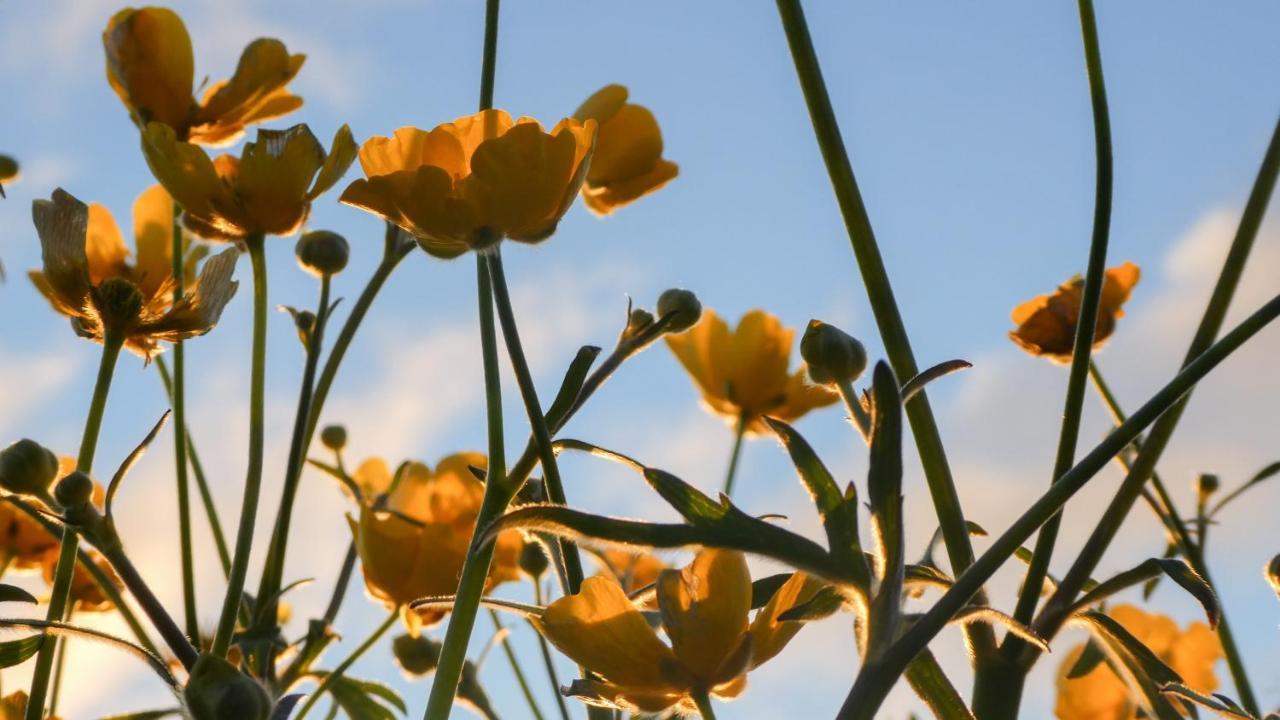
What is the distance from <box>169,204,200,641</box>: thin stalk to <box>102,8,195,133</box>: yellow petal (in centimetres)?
9

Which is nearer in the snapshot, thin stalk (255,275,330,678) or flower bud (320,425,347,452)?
thin stalk (255,275,330,678)

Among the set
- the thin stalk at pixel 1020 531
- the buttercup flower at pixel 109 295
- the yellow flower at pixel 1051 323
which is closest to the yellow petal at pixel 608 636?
the thin stalk at pixel 1020 531

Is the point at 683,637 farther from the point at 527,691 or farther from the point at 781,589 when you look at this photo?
the point at 527,691

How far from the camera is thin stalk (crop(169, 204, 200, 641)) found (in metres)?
0.75

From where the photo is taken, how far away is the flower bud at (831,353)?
2.10ft

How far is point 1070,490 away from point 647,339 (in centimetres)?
28

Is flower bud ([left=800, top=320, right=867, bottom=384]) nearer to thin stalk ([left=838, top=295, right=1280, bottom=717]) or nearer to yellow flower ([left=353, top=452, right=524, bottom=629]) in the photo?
thin stalk ([left=838, top=295, right=1280, bottom=717])

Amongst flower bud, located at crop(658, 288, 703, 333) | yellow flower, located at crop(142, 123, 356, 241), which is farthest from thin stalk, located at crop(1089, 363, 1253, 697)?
yellow flower, located at crop(142, 123, 356, 241)

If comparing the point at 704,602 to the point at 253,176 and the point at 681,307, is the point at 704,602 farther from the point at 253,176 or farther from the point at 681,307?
the point at 253,176

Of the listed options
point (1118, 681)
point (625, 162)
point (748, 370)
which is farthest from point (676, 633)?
point (748, 370)

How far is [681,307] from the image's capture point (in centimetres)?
82

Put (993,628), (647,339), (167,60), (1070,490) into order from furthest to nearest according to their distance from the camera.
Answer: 1. (167,60)
2. (647,339)
3. (993,628)
4. (1070,490)

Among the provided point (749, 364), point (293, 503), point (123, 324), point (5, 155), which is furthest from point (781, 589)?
point (749, 364)

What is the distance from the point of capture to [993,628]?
0.58 metres
